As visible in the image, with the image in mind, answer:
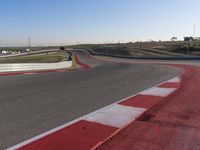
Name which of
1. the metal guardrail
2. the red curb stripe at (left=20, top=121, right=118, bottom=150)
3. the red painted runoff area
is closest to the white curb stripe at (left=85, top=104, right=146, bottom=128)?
the red painted runoff area

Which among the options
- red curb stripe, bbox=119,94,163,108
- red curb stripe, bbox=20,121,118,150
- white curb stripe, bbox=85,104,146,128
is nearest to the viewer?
red curb stripe, bbox=20,121,118,150

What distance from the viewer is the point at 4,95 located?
29.7 ft

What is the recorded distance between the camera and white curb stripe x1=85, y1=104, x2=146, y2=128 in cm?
589

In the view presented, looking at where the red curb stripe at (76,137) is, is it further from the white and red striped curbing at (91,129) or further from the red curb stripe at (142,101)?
the red curb stripe at (142,101)

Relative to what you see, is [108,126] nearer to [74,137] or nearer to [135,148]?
[74,137]

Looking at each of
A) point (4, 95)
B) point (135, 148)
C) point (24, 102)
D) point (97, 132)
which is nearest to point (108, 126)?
point (97, 132)

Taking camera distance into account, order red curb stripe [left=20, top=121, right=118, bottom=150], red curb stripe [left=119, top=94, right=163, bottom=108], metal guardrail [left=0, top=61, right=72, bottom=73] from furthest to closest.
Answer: metal guardrail [left=0, top=61, right=72, bottom=73] < red curb stripe [left=119, top=94, right=163, bottom=108] < red curb stripe [left=20, top=121, right=118, bottom=150]

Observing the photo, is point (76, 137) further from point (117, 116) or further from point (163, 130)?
point (117, 116)

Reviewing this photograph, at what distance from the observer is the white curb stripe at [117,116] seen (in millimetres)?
5893

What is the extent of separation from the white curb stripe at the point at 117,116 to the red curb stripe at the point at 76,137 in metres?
0.30

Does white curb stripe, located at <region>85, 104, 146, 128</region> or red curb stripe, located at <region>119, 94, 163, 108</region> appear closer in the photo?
white curb stripe, located at <region>85, 104, 146, 128</region>

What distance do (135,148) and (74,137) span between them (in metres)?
1.06

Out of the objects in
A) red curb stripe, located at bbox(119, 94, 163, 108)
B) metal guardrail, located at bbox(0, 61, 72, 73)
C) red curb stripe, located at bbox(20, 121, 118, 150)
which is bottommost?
metal guardrail, located at bbox(0, 61, 72, 73)

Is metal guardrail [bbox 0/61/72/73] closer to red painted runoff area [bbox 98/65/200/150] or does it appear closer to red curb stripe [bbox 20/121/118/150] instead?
red painted runoff area [bbox 98/65/200/150]
